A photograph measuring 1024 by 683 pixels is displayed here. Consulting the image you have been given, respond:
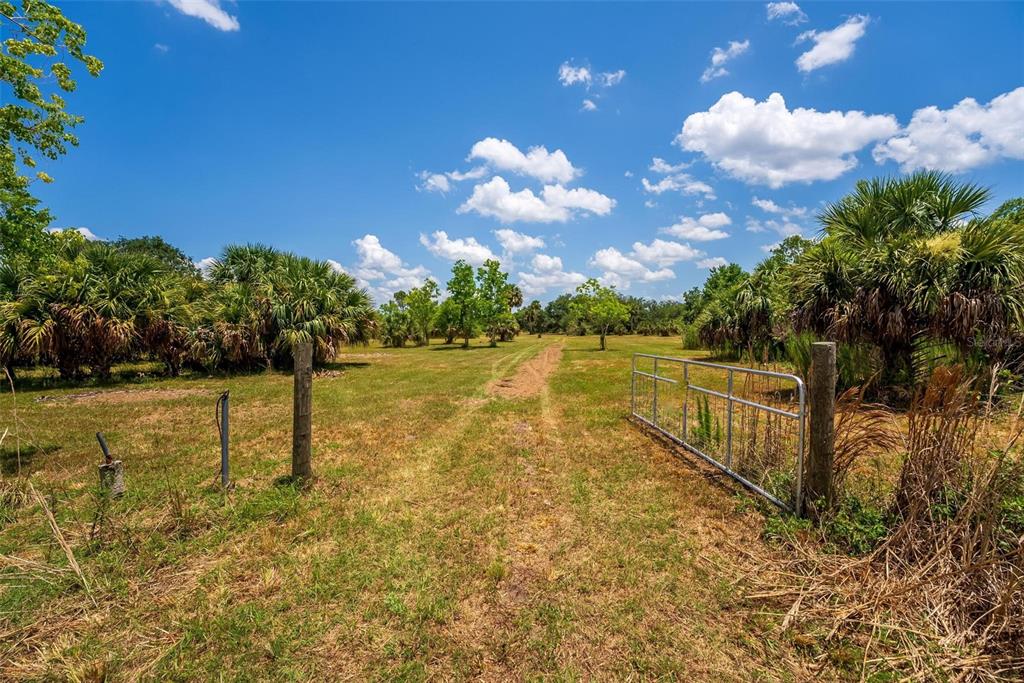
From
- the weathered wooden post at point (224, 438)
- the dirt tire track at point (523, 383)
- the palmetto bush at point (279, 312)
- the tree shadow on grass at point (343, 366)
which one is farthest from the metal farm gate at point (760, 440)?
the tree shadow on grass at point (343, 366)

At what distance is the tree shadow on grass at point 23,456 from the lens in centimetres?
548

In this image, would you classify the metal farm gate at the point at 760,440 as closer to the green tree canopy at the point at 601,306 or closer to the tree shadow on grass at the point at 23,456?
the tree shadow on grass at the point at 23,456

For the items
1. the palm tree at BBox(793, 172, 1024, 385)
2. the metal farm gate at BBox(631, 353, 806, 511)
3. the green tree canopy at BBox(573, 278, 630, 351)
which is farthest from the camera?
the green tree canopy at BBox(573, 278, 630, 351)

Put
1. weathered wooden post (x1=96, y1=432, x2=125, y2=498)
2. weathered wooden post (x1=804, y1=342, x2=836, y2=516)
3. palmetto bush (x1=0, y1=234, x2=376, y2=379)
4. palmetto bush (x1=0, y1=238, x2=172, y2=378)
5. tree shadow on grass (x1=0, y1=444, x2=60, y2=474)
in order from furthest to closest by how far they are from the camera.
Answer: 1. palmetto bush (x1=0, y1=234, x2=376, y2=379)
2. palmetto bush (x1=0, y1=238, x2=172, y2=378)
3. tree shadow on grass (x1=0, y1=444, x2=60, y2=474)
4. weathered wooden post (x1=96, y1=432, x2=125, y2=498)
5. weathered wooden post (x1=804, y1=342, x2=836, y2=516)

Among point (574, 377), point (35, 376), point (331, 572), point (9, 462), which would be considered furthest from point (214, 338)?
point (331, 572)

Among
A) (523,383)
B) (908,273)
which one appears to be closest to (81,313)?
(523,383)

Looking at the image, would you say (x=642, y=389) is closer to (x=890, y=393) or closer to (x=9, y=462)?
(x=890, y=393)

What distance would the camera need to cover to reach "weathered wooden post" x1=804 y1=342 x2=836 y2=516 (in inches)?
138

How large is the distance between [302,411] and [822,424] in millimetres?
5405

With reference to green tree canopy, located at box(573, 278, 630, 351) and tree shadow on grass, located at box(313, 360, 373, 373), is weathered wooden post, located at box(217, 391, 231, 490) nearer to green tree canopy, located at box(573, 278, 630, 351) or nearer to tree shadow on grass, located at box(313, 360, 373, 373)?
tree shadow on grass, located at box(313, 360, 373, 373)

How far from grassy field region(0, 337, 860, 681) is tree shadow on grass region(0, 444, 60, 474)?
0.15ft

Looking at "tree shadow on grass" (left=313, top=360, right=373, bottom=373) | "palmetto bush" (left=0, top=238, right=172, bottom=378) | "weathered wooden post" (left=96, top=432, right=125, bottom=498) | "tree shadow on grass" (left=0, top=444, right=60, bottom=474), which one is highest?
"palmetto bush" (left=0, top=238, right=172, bottom=378)

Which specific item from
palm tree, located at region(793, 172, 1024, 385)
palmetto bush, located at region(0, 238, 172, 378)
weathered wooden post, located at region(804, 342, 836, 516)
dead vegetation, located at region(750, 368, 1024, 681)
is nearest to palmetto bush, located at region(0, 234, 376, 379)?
palmetto bush, located at region(0, 238, 172, 378)

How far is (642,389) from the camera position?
10656mm
